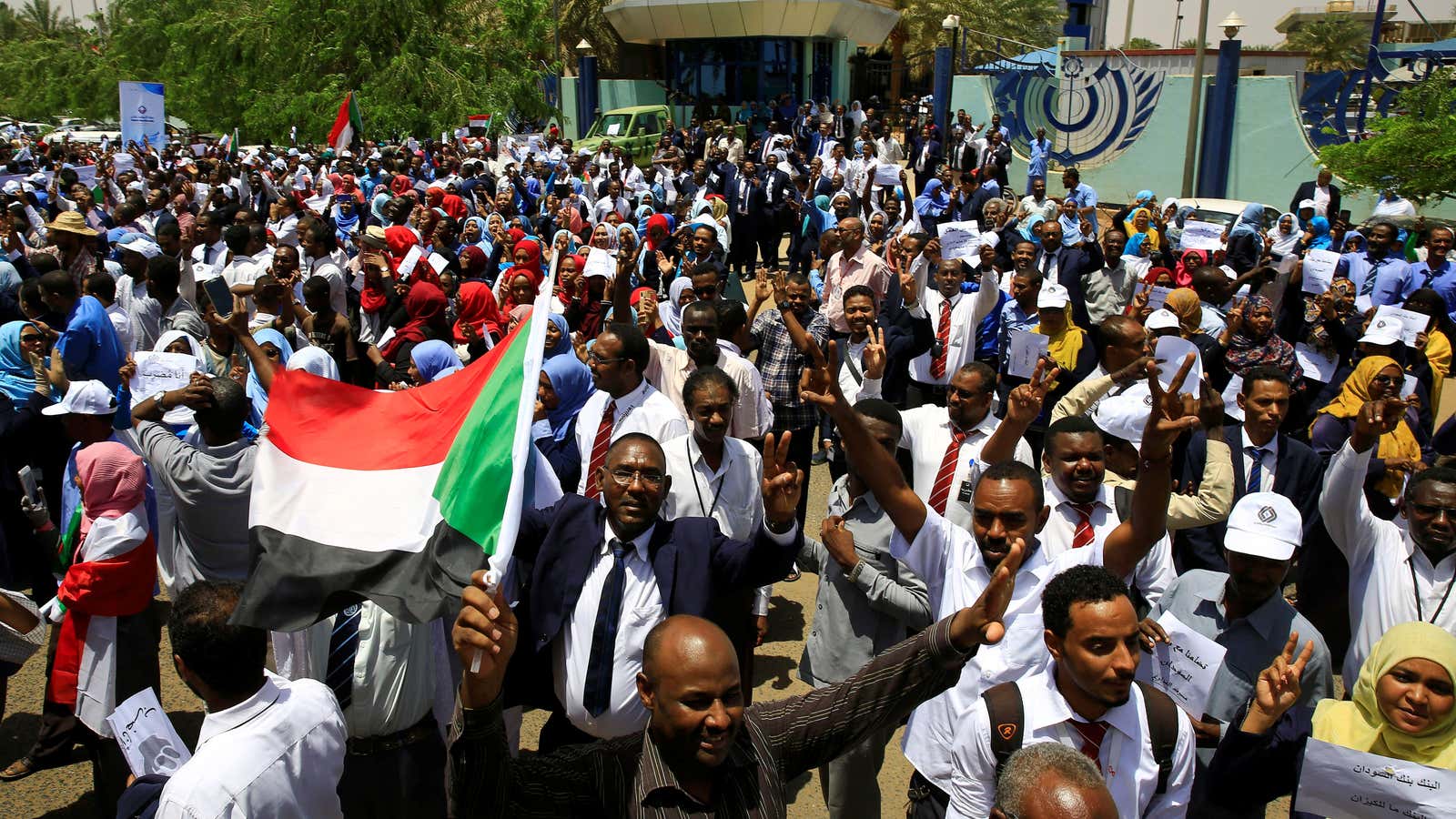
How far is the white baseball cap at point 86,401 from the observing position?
466cm

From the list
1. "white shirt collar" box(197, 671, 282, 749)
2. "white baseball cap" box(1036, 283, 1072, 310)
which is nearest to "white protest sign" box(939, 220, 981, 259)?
"white baseball cap" box(1036, 283, 1072, 310)

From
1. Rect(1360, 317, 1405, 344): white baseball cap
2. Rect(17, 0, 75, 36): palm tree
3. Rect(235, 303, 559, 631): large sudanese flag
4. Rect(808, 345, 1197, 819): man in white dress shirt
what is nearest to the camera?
Rect(235, 303, 559, 631): large sudanese flag

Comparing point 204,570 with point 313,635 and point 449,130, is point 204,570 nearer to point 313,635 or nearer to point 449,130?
point 313,635

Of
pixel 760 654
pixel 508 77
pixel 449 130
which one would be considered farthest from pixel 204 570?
pixel 508 77

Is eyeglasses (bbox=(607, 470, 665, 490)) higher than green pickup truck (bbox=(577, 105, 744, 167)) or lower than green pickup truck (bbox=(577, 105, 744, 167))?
lower

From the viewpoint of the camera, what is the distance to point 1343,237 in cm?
1148

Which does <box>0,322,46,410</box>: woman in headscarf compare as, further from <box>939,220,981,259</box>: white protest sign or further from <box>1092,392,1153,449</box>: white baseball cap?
<box>939,220,981,259</box>: white protest sign

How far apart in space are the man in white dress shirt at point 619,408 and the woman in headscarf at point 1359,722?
2646 millimetres

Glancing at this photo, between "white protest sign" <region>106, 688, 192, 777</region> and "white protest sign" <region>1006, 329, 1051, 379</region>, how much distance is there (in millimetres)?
4822

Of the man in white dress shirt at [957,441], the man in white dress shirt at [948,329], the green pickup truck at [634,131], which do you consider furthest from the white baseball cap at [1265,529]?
the green pickup truck at [634,131]

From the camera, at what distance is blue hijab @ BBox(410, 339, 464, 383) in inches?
227

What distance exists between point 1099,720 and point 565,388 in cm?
331

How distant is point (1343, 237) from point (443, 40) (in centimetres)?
2533

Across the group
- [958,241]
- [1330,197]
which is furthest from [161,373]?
[1330,197]
